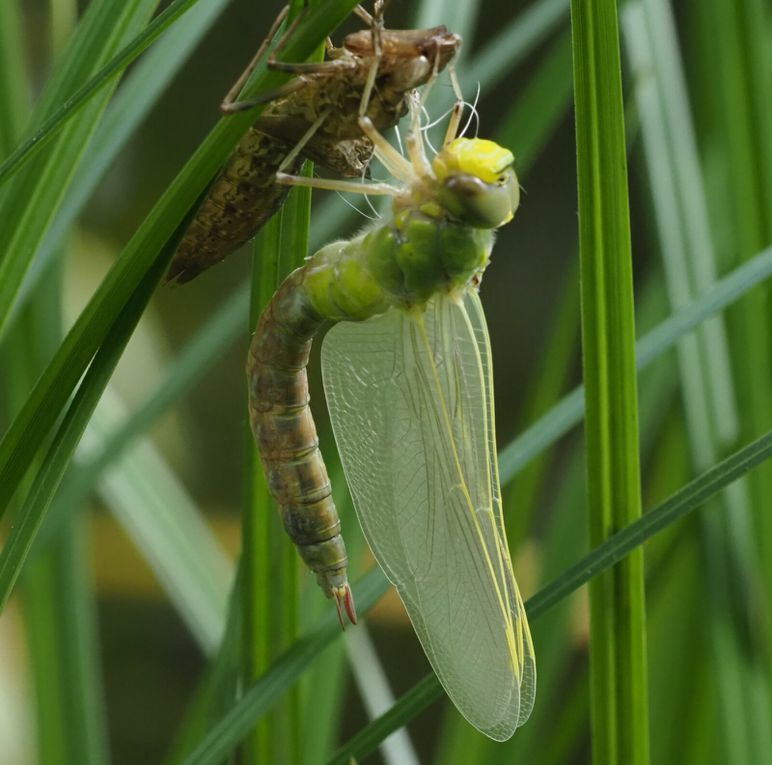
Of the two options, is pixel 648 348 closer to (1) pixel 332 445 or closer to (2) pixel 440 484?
(2) pixel 440 484

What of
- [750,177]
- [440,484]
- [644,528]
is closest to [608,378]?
[644,528]

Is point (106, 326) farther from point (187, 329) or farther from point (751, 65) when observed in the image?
point (187, 329)

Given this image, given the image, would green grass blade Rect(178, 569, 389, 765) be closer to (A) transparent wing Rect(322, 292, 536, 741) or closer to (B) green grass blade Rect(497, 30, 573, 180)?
(A) transparent wing Rect(322, 292, 536, 741)

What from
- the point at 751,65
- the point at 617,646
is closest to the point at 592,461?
the point at 617,646

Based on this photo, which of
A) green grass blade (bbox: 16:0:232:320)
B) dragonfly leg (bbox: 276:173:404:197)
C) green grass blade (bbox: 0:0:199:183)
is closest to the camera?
green grass blade (bbox: 0:0:199:183)

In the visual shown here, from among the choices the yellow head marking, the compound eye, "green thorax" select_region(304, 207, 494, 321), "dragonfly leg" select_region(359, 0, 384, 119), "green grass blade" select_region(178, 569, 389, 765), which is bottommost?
"green grass blade" select_region(178, 569, 389, 765)

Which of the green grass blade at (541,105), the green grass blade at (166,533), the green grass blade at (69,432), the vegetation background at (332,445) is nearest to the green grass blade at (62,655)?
the vegetation background at (332,445)

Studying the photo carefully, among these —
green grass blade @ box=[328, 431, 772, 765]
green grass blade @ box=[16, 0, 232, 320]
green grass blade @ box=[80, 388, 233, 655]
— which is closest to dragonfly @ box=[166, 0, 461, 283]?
green grass blade @ box=[16, 0, 232, 320]
